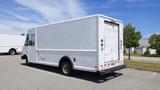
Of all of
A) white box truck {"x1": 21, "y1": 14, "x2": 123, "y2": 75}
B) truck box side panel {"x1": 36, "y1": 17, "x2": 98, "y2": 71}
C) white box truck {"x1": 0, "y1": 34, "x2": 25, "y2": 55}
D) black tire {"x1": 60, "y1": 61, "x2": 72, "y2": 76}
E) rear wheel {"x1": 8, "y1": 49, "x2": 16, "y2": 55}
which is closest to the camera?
white box truck {"x1": 21, "y1": 14, "x2": 123, "y2": 75}

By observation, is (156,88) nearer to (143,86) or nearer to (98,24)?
(143,86)

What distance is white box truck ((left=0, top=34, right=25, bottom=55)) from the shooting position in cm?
2658

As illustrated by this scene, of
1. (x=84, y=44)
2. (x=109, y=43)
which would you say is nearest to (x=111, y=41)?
(x=109, y=43)

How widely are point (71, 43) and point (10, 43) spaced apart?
19.3 metres

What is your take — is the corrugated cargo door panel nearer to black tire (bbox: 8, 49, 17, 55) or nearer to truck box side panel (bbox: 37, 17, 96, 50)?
truck box side panel (bbox: 37, 17, 96, 50)

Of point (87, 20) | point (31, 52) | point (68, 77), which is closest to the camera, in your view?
point (87, 20)

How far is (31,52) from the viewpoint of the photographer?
45.4 ft

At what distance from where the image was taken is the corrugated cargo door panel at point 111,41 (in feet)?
30.9

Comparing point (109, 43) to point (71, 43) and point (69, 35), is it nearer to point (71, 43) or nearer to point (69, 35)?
point (71, 43)

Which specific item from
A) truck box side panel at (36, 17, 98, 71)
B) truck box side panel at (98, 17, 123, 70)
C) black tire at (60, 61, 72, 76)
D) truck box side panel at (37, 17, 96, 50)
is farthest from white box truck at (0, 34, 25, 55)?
truck box side panel at (98, 17, 123, 70)

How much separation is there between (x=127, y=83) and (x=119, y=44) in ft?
8.18

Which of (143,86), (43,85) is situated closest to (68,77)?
(43,85)

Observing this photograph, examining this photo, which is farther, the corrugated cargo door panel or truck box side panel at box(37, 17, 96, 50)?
the corrugated cargo door panel

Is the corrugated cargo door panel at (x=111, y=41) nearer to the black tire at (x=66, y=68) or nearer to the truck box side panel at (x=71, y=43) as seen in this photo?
the truck box side panel at (x=71, y=43)
